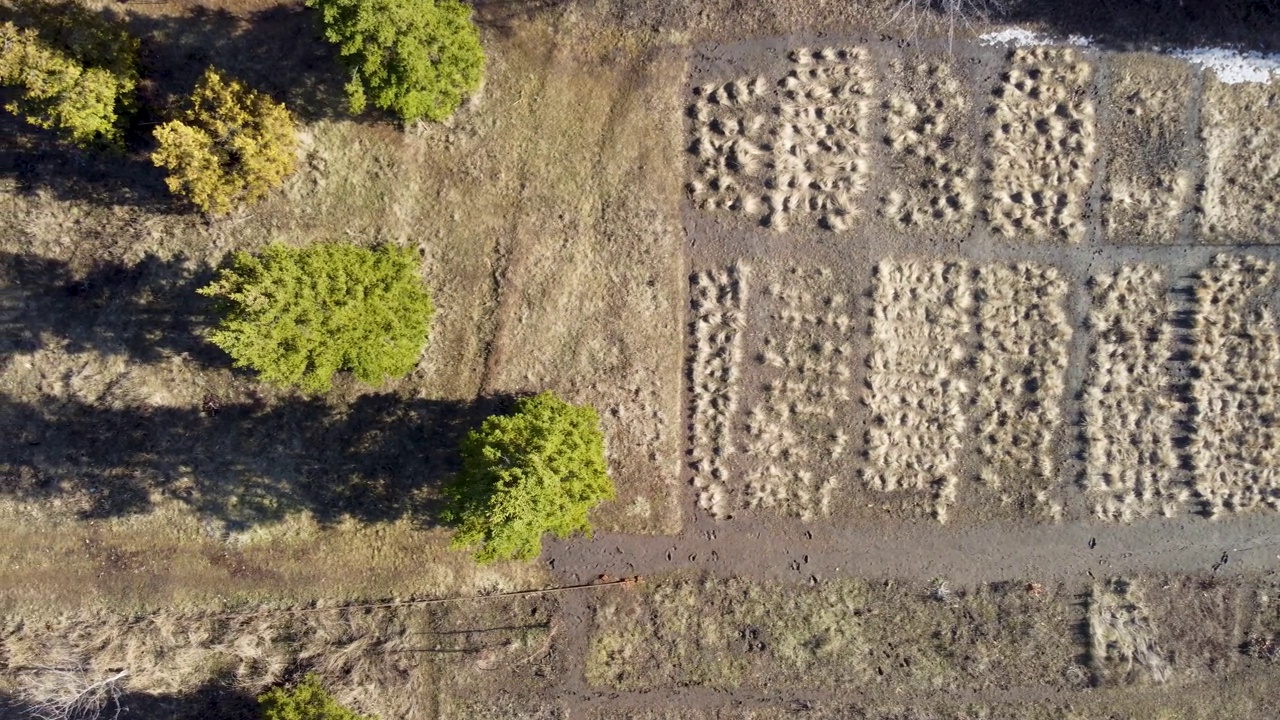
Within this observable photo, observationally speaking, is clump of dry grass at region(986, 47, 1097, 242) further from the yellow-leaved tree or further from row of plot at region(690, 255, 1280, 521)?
the yellow-leaved tree

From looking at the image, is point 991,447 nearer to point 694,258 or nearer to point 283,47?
point 694,258

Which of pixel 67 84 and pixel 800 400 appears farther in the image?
pixel 800 400

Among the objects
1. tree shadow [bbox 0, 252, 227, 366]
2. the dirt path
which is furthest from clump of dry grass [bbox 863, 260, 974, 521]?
tree shadow [bbox 0, 252, 227, 366]

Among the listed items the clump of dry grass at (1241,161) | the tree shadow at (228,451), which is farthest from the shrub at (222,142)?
the clump of dry grass at (1241,161)

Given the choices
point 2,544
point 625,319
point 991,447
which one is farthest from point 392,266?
point 991,447

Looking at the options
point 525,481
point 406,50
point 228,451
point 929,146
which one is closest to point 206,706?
point 228,451

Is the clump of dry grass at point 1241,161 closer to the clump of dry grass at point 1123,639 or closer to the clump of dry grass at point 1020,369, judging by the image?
the clump of dry grass at point 1020,369

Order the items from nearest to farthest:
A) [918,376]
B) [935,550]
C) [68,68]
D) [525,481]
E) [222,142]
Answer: [525,481] → [68,68] → [222,142] → [918,376] → [935,550]

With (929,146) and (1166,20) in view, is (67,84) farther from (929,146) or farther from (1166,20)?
(1166,20)
